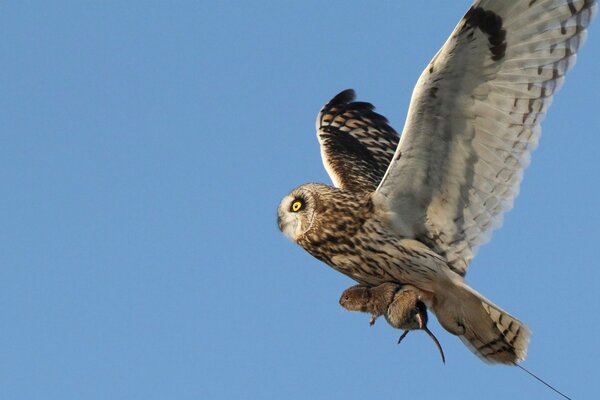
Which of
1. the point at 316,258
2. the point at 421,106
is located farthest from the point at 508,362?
the point at 421,106

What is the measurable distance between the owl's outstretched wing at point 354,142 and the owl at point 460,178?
2.99ft

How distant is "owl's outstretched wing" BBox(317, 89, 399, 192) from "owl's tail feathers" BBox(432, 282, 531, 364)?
3.70 feet

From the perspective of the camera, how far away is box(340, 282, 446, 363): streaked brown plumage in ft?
20.1

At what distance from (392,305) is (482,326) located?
678 millimetres

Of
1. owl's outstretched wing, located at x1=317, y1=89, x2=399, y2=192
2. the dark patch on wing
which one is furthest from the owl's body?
the dark patch on wing

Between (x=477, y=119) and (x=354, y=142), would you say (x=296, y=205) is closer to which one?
(x=477, y=119)

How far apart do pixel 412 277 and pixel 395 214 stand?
35cm

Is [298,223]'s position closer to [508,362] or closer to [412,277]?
[412,277]

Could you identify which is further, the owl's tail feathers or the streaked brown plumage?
the owl's tail feathers

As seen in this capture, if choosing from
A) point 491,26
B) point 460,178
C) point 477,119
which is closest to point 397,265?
point 460,178

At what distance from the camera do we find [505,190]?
249 inches

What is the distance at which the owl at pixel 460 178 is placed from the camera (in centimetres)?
587

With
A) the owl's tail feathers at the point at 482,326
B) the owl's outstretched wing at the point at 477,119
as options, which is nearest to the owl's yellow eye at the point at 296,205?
the owl's outstretched wing at the point at 477,119

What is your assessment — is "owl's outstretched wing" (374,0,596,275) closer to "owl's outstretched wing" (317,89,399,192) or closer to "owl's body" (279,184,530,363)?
"owl's body" (279,184,530,363)
